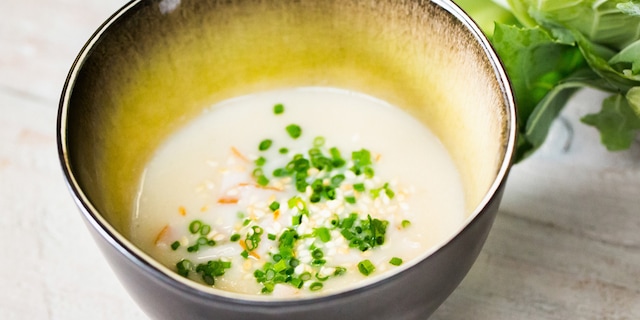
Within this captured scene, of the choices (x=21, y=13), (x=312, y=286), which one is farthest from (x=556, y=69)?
(x=21, y=13)

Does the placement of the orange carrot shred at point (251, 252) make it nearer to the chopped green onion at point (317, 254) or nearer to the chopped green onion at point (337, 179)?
the chopped green onion at point (317, 254)

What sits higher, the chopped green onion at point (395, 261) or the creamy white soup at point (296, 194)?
the creamy white soup at point (296, 194)

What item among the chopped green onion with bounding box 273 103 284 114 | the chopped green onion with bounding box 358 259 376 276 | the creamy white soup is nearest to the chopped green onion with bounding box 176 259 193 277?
the creamy white soup

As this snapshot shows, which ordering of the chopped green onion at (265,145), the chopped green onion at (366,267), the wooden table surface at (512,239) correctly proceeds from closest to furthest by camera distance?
the chopped green onion at (366,267), the wooden table surface at (512,239), the chopped green onion at (265,145)

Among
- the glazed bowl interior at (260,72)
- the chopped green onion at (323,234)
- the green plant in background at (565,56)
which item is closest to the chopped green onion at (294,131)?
the glazed bowl interior at (260,72)

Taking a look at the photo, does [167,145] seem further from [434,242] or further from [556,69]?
[556,69]

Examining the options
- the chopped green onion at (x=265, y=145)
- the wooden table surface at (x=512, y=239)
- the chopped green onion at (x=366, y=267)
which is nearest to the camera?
the chopped green onion at (x=366, y=267)
